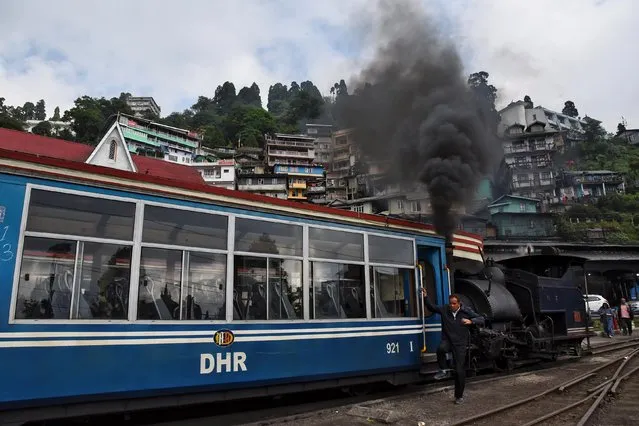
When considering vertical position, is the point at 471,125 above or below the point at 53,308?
above

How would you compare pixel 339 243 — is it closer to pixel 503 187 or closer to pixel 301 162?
pixel 503 187

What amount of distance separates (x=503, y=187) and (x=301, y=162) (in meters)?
30.6

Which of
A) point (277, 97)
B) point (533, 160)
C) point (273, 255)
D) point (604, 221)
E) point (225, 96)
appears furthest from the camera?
point (277, 97)

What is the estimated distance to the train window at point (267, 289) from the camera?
5.21 metres

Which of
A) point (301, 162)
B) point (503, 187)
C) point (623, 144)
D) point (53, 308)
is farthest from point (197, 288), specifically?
point (623, 144)

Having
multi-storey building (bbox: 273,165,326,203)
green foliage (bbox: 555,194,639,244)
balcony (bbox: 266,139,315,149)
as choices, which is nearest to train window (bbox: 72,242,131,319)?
green foliage (bbox: 555,194,639,244)

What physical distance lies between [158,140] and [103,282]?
67.5m

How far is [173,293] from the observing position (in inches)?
187

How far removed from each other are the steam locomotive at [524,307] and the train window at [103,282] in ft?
19.5

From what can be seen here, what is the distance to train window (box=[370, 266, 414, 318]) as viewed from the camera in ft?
21.7

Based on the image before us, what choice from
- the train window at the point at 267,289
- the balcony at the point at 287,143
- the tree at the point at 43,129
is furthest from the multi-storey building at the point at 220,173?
the train window at the point at 267,289

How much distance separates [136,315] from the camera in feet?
14.5

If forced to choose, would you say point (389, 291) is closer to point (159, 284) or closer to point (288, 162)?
point (159, 284)

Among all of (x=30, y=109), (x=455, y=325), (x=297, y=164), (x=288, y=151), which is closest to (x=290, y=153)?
(x=288, y=151)
